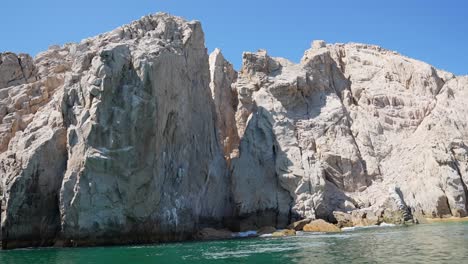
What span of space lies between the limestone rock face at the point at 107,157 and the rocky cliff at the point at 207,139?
0.44 feet

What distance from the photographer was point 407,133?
74.7 m

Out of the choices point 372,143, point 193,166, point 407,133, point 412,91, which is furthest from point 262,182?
point 412,91

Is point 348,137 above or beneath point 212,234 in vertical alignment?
above

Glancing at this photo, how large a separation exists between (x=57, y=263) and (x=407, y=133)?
58420 mm

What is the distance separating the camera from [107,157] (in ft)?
152

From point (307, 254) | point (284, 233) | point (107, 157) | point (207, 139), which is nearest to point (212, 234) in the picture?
point (284, 233)

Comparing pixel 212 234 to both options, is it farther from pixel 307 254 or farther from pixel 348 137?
pixel 348 137

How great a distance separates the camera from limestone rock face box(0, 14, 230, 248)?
4594 cm

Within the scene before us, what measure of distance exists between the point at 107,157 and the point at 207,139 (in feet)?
58.6

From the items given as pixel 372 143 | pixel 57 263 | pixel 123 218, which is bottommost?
pixel 57 263

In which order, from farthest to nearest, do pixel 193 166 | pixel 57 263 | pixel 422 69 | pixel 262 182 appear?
pixel 422 69, pixel 262 182, pixel 193 166, pixel 57 263

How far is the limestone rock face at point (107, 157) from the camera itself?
45.9 m

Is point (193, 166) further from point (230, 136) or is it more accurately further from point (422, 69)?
point (422, 69)

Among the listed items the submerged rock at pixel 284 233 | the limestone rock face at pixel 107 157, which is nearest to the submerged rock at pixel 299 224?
the submerged rock at pixel 284 233
